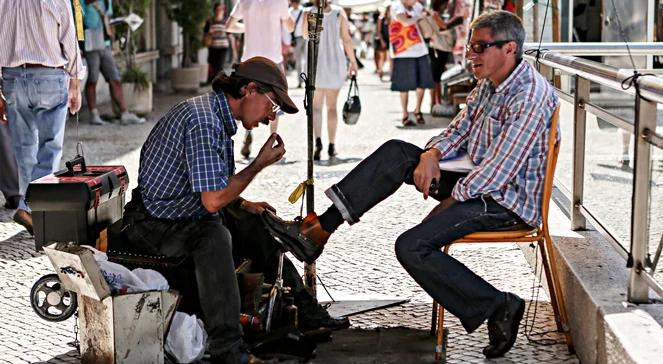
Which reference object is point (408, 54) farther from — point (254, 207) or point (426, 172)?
point (426, 172)

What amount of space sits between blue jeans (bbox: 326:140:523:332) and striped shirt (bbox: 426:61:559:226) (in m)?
0.06

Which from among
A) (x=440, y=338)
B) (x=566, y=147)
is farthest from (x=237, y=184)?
(x=566, y=147)

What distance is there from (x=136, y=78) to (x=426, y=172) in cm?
1097

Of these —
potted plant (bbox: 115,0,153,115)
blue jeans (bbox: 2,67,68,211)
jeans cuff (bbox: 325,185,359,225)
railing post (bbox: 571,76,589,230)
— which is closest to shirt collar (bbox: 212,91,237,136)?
jeans cuff (bbox: 325,185,359,225)

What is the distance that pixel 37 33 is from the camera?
26.0 feet

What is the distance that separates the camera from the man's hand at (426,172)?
534cm

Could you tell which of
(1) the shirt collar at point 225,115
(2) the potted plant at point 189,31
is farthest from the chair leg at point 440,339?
(2) the potted plant at point 189,31

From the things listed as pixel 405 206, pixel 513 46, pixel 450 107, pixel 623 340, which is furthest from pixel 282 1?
pixel 623 340

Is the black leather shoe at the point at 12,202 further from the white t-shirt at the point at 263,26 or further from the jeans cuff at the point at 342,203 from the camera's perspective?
the jeans cuff at the point at 342,203

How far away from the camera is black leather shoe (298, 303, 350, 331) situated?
558cm

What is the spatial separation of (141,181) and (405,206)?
3925mm

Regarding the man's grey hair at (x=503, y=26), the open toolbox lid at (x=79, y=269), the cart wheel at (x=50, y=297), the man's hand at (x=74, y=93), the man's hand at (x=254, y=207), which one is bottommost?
the cart wheel at (x=50, y=297)

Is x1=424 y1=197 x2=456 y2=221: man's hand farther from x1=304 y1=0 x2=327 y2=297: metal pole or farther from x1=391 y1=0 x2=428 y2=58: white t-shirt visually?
x1=391 y1=0 x2=428 y2=58: white t-shirt

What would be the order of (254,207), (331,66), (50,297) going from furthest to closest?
(331,66)
(254,207)
(50,297)
